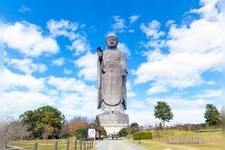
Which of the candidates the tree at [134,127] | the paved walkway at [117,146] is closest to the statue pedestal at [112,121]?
the tree at [134,127]

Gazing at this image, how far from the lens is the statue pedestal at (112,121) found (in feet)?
365

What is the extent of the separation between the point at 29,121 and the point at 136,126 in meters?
41.0

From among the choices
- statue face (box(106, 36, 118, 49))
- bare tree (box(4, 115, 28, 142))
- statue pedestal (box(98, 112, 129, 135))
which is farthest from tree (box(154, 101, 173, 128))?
bare tree (box(4, 115, 28, 142))

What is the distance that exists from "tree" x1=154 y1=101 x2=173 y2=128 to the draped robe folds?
56.9 feet

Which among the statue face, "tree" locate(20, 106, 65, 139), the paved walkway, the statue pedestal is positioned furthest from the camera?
the statue face

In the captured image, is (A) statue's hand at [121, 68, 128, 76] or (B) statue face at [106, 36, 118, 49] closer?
(A) statue's hand at [121, 68, 128, 76]

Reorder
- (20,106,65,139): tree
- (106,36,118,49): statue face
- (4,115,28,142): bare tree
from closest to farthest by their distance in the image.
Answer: (4,115,28,142): bare tree, (20,106,65,139): tree, (106,36,118,49): statue face

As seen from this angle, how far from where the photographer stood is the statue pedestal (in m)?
111

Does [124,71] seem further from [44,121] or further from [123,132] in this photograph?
[44,121]

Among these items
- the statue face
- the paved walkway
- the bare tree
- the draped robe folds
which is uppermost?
the statue face

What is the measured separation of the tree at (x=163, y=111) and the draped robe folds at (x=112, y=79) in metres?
17.3

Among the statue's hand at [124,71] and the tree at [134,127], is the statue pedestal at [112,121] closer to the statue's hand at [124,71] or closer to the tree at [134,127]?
the tree at [134,127]

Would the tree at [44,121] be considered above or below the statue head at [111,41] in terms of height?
below

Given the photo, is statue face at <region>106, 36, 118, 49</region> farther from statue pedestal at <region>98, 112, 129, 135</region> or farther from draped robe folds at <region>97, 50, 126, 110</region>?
statue pedestal at <region>98, 112, 129, 135</region>
